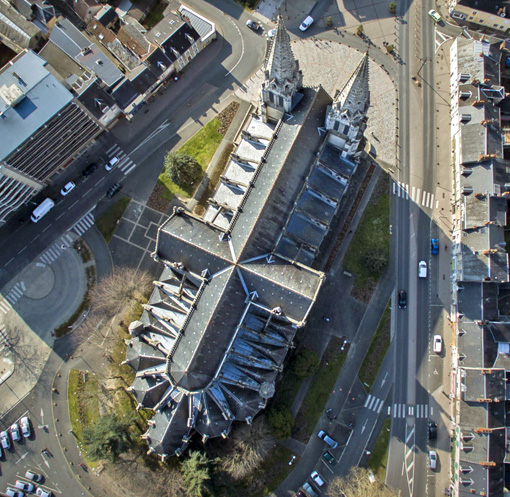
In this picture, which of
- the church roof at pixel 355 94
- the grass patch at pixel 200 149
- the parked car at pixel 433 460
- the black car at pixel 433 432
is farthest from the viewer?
the grass patch at pixel 200 149

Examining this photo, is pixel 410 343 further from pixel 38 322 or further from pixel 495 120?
pixel 38 322

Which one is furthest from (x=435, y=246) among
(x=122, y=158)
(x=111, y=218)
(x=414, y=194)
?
(x=122, y=158)

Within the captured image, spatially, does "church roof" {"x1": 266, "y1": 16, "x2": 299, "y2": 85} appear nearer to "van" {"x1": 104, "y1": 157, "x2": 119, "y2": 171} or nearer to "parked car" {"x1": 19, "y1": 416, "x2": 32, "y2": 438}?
"van" {"x1": 104, "y1": 157, "x2": 119, "y2": 171}

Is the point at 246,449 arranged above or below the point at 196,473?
above

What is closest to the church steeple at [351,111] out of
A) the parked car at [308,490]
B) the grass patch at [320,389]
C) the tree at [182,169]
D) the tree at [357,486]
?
the tree at [182,169]

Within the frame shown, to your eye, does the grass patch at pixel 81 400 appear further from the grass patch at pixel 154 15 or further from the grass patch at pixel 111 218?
the grass patch at pixel 154 15

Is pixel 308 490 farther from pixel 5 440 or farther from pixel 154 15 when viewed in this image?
pixel 154 15

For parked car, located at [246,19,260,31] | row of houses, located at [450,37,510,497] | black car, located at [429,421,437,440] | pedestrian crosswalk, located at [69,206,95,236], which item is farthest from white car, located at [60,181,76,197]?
black car, located at [429,421,437,440]
